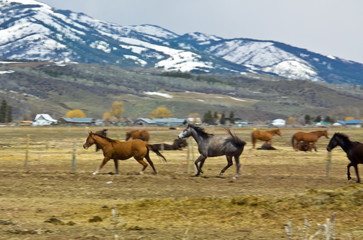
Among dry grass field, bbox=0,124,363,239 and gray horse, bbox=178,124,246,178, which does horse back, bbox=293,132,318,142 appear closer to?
dry grass field, bbox=0,124,363,239

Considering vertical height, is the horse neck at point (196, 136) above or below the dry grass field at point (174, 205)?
above

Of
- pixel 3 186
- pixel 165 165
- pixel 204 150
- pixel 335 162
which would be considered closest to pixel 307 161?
pixel 335 162

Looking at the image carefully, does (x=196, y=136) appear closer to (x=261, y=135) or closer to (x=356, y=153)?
(x=356, y=153)

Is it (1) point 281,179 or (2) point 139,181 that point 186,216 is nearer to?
(2) point 139,181

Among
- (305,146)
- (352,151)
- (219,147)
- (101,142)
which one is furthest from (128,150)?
(305,146)

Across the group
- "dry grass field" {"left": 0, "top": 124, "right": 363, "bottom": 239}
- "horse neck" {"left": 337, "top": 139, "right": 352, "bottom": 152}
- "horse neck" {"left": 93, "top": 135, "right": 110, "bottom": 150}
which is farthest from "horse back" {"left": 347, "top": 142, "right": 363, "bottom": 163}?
"horse neck" {"left": 93, "top": 135, "right": 110, "bottom": 150}

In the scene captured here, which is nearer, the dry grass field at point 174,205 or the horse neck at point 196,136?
the dry grass field at point 174,205

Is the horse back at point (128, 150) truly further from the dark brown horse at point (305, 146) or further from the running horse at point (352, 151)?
the dark brown horse at point (305, 146)

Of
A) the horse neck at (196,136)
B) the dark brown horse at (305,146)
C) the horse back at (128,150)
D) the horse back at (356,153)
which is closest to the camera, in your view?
the horse back at (356,153)

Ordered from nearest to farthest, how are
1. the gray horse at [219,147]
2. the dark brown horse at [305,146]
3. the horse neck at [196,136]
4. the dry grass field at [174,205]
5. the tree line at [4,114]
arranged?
the dry grass field at [174,205], the gray horse at [219,147], the horse neck at [196,136], the dark brown horse at [305,146], the tree line at [4,114]

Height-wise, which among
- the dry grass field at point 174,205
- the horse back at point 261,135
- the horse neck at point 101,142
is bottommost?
the dry grass field at point 174,205

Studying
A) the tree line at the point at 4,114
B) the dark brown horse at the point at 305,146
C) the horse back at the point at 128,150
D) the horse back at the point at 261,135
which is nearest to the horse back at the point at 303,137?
the dark brown horse at the point at 305,146

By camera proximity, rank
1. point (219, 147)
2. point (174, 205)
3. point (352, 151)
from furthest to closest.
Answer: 1. point (219, 147)
2. point (352, 151)
3. point (174, 205)

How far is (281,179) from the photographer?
69.5 feet
